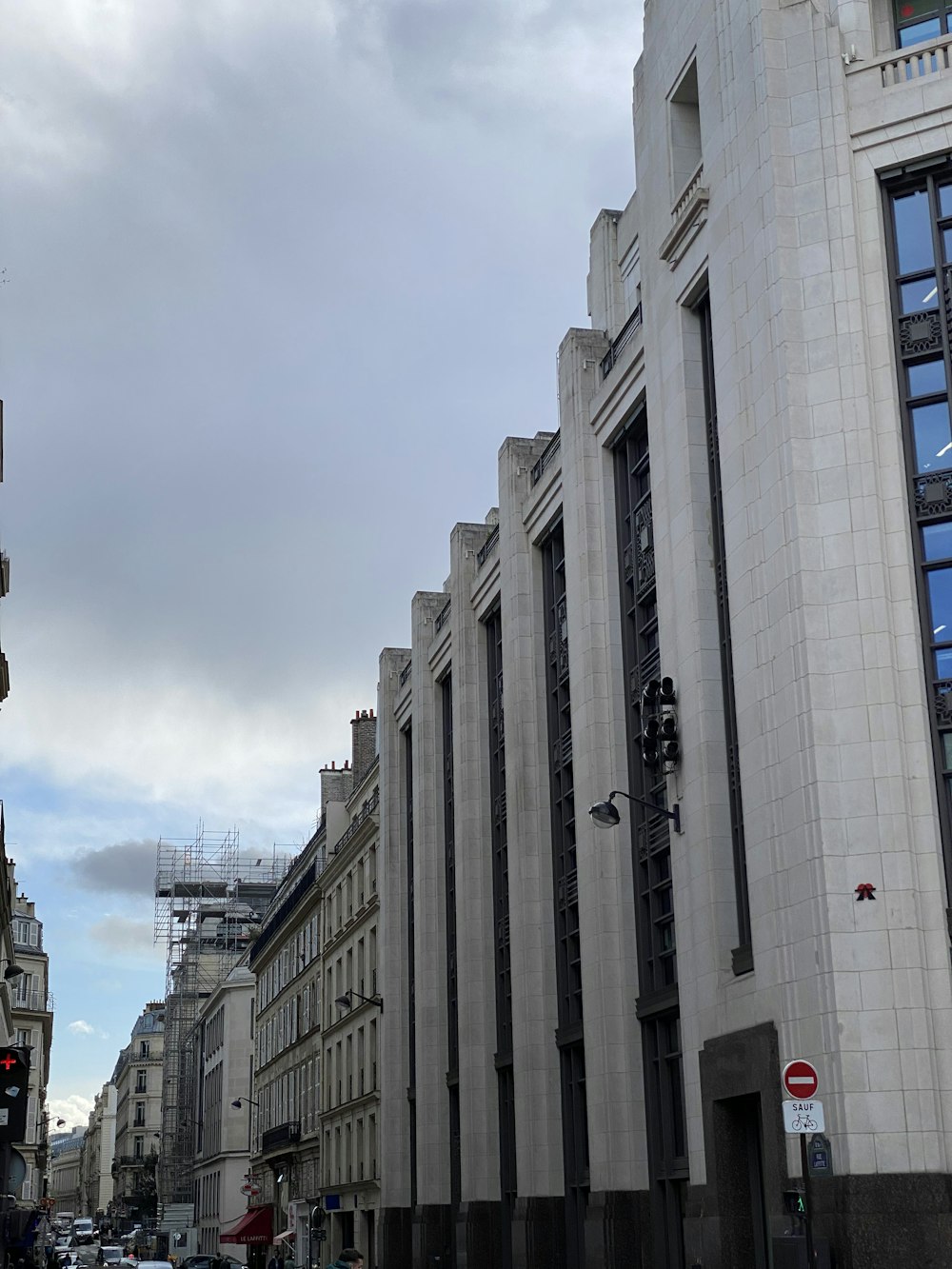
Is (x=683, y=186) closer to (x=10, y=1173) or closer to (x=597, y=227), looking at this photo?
(x=597, y=227)

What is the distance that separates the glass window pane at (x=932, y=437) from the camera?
74.2ft

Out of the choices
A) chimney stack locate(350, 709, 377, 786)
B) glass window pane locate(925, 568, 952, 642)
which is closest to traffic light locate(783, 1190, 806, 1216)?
glass window pane locate(925, 568, 952, 642)

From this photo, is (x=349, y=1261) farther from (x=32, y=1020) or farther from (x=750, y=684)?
(x=32, y=1020)

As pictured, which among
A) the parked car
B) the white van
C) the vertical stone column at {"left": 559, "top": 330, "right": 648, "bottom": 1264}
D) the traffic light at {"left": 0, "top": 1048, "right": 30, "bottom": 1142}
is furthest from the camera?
the white van

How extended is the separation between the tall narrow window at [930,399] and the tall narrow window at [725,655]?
3.55 metres

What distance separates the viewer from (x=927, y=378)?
23.1 metres

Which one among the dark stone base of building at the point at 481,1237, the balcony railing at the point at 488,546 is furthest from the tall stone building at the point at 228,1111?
the balcony railing at the point at 488,546

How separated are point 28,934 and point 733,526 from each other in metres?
121

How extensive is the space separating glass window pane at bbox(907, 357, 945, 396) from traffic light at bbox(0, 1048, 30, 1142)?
15.4 meters

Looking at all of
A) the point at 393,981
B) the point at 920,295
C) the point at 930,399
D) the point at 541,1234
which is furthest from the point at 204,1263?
the point at 920,295

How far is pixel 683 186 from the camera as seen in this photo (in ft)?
92.8

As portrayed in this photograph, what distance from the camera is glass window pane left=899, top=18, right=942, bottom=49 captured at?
2480 centimetres

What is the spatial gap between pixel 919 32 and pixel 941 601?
945cm

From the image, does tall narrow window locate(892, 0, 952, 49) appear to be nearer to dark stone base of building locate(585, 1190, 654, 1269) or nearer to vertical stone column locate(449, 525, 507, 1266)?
dark stone base of building locate(585, 1190, 654, 1269)
